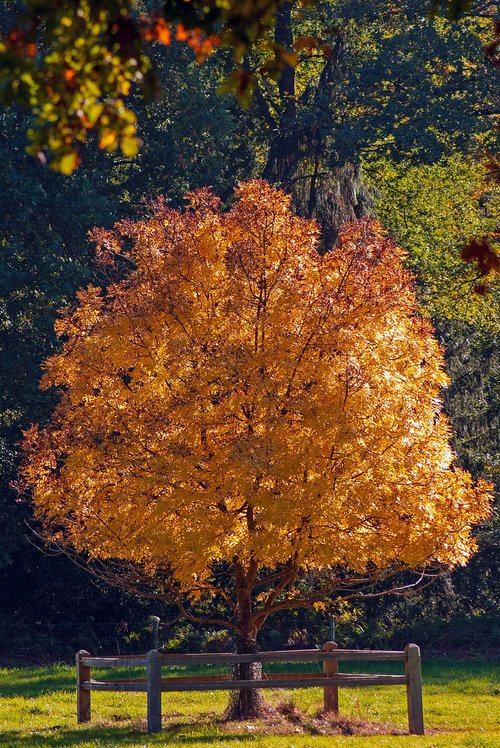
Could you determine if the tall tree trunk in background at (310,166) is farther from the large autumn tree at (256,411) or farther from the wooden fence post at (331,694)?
the wooden fence post at (331,694)

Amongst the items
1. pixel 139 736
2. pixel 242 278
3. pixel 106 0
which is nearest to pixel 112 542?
pixel 139 736

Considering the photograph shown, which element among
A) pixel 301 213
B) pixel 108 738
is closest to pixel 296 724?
pixel 108 738

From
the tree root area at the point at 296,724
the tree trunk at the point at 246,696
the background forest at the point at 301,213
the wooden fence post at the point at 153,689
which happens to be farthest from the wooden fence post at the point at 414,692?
the background forest at the point at 301,213

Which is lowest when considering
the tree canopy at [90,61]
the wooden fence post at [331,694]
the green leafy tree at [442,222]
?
the wooden fence post at [331,694]

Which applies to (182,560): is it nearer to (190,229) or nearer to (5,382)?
(190,229)

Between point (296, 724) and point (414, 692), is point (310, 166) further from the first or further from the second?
point (296, 724)

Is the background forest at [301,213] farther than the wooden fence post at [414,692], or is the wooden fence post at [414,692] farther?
the background forest at [301,213]
